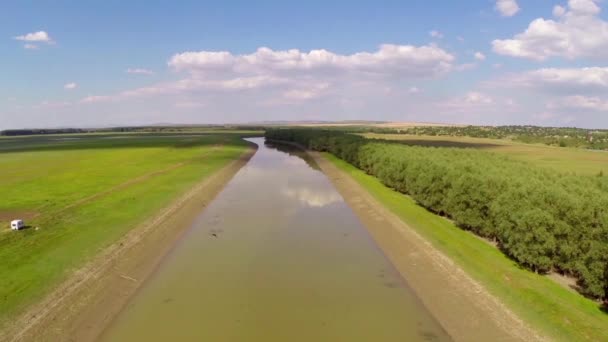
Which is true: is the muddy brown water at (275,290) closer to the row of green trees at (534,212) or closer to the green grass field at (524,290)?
the green grass field at (524,290)

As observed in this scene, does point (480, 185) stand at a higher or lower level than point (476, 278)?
higher

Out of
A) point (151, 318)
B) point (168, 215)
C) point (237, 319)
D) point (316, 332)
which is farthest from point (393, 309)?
point (168, 215)

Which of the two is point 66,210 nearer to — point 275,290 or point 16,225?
point 16,225


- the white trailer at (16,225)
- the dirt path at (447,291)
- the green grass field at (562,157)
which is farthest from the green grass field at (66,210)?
the green grass field at (562,157)

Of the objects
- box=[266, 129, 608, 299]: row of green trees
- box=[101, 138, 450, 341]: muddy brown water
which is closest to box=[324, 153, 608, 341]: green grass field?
box=[266, 129, 608, 299]: row of green trees

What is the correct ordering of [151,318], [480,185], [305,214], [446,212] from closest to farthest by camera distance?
[151,318] < [480,185] < [446,212] < [305,214]

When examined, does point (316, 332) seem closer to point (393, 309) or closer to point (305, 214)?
point (393, 309)

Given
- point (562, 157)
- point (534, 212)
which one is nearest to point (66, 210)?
A: point (534, 212)

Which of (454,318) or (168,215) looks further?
(168,215)
